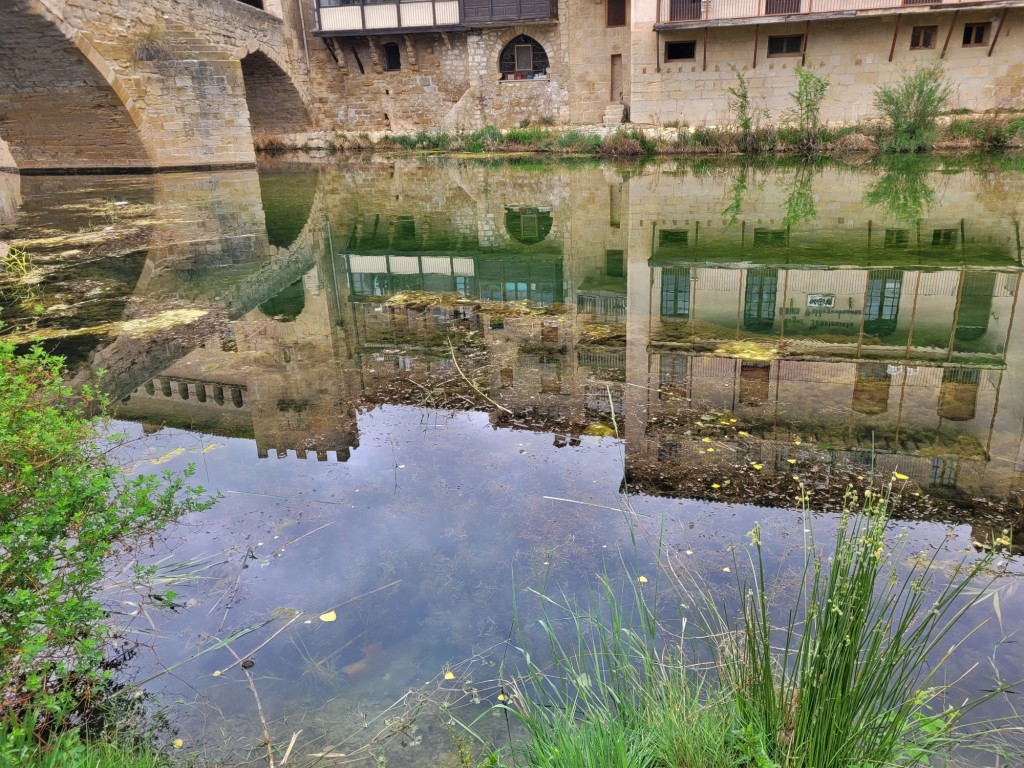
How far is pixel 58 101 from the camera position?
17.9 meters

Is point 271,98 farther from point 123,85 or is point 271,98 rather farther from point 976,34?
point 976,34

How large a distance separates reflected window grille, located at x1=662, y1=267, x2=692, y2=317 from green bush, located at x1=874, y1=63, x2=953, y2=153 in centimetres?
1427

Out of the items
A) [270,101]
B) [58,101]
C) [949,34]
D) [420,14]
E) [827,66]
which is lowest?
[58,101]

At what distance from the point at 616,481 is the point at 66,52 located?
17926 mm

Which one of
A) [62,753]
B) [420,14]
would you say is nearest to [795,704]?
[62,753]

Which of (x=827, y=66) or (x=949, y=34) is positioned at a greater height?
(x=949, y=34)

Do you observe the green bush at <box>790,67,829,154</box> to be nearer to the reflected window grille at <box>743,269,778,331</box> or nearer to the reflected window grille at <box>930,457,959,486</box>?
the reflected window grille at <box>743,269,778,331</box>

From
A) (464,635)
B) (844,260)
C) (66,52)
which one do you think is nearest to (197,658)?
(464,635)

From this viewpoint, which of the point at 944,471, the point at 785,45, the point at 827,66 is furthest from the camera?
the point at 785,45

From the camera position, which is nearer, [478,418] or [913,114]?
[478,418]

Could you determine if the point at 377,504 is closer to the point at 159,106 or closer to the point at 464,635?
the point at 464,635

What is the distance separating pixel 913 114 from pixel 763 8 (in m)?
5.56

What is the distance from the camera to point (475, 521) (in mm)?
3250

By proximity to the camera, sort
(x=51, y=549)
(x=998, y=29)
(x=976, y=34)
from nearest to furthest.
Result: (x=51, y=549)
(x=998, y=29)
(x=976, y=34)
